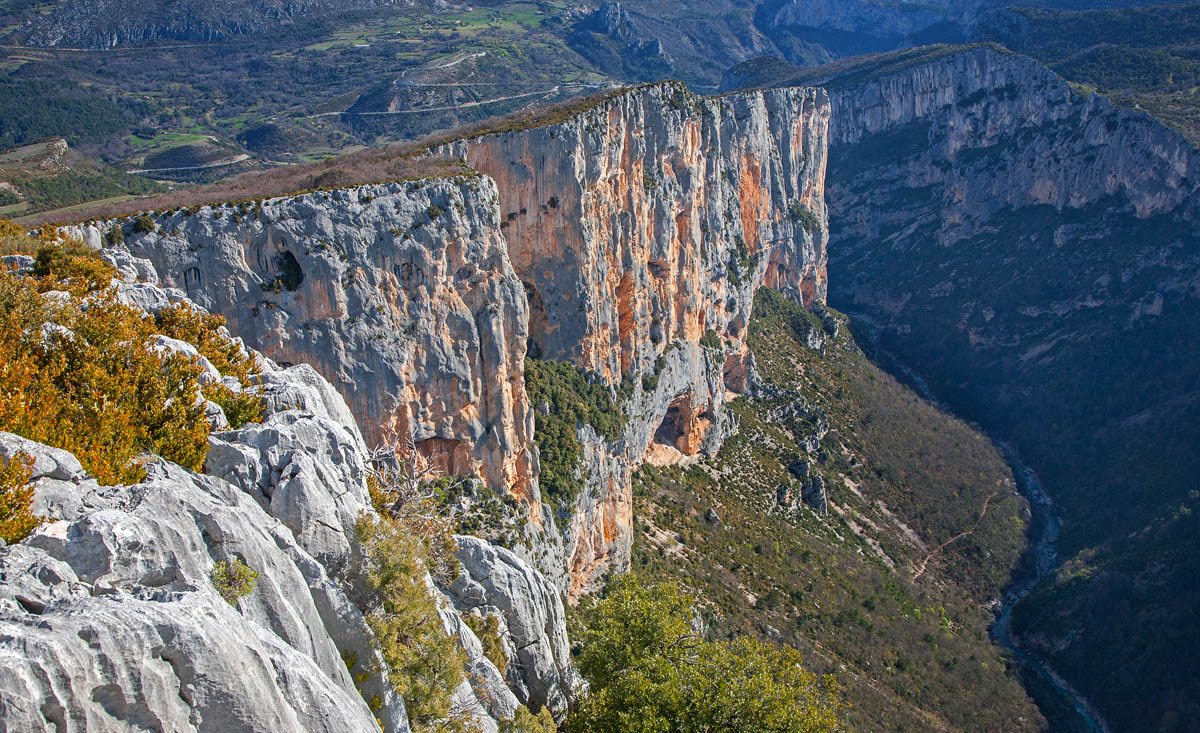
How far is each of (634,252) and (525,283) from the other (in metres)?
9.63

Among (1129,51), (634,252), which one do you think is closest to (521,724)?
(634,252)

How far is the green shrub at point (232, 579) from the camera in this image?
35.1ft

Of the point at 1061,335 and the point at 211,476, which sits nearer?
the point at 211,476

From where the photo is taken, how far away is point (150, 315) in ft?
62.1

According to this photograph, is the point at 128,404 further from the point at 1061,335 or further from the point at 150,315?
the point at 1061,335

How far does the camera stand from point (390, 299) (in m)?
31.5

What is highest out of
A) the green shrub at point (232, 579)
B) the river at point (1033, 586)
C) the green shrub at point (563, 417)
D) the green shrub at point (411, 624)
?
the green shrub at point (232, 579)

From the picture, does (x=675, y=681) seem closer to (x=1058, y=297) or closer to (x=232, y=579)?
(x=232, y=579)

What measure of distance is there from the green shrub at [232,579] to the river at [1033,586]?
5618 cm

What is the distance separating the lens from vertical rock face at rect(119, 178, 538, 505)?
27.3 metres

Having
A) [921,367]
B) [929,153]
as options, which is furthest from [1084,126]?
[921,367]

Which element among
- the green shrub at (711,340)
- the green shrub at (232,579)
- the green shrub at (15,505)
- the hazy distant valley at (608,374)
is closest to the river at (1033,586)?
the hazy distant valley at (608,374)

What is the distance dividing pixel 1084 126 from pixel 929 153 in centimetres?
2232

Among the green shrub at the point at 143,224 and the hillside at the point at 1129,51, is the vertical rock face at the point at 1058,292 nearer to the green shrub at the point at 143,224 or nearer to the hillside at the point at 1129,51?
the hillside at the point at 1129,51
